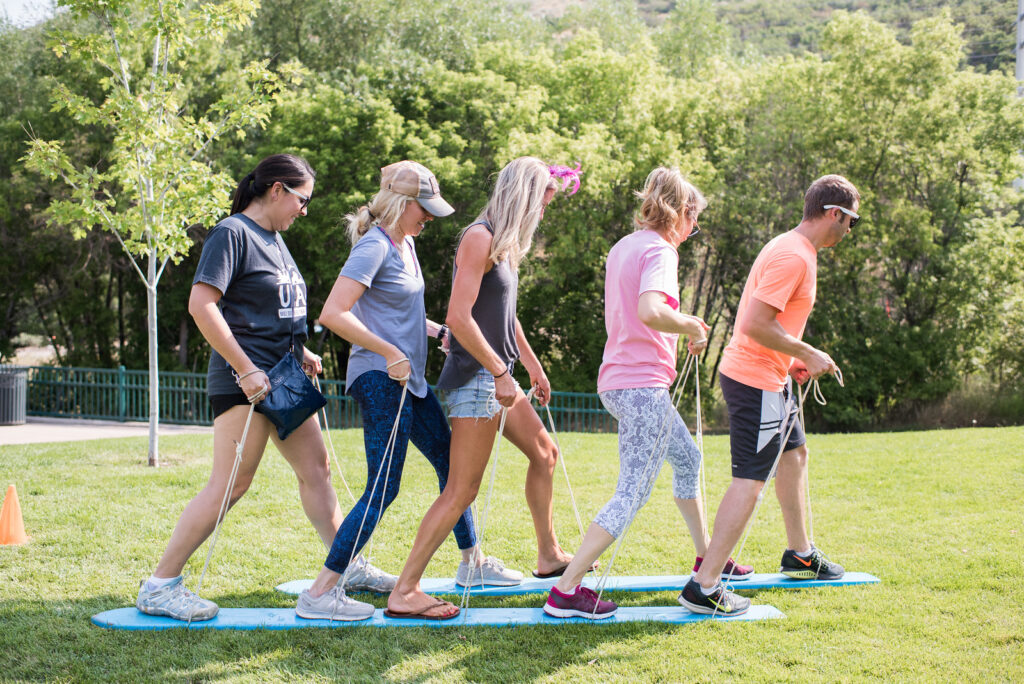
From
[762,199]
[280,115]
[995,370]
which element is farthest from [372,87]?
[995,370]

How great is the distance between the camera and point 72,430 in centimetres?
1457

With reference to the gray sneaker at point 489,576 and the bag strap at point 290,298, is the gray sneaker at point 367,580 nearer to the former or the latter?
the gray sneaker at point 489,576

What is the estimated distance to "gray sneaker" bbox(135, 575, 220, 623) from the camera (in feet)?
12.9

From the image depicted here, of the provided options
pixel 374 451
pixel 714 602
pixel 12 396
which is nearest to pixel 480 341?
pixel 374 451

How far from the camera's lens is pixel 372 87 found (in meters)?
23.2

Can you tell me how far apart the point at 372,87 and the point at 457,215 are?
16.0 ft

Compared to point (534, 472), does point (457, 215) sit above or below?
above

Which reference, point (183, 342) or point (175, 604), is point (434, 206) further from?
point (183, 342)

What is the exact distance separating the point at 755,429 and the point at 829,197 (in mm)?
1212

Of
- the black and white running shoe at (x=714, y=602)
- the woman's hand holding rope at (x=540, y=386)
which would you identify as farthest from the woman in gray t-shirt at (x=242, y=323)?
the black and white running shoe at (x=714, y=602)

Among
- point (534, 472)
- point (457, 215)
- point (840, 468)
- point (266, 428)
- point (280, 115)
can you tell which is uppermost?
point (280, 115)

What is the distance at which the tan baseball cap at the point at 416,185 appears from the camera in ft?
12.8

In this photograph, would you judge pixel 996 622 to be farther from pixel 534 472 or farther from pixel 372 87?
pixel 372 87

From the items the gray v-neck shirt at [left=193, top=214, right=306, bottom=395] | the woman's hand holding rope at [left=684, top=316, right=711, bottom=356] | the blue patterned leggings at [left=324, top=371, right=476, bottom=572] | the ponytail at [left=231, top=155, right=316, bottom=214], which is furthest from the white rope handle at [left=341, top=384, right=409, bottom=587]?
the woman's hand holding rope at [left=684, top=316, right=711, bottom=356]
